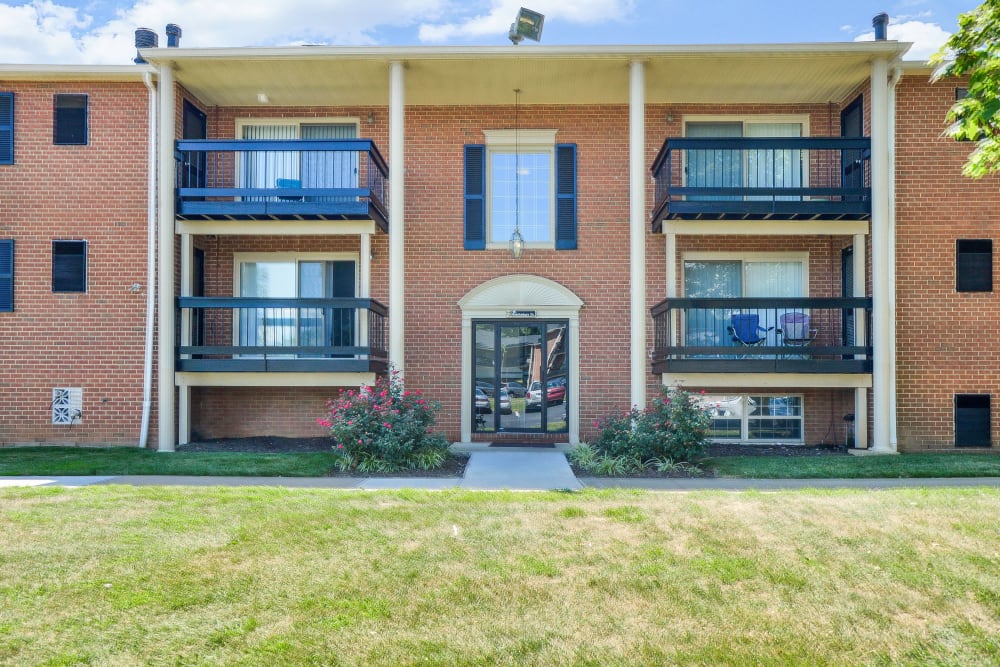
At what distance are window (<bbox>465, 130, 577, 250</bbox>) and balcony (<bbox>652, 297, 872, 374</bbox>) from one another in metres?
2.45

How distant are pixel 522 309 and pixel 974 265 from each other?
7512mm

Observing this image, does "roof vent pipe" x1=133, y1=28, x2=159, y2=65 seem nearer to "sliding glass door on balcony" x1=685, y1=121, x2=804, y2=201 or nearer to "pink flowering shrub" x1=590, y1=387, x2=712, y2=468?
"sliding glass door on balcony" x1=685, y1=121, x2=804, y2=201

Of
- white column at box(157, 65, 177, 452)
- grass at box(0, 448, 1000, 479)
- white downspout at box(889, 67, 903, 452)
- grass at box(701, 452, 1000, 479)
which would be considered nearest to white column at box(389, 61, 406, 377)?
grass at box(0, 448, 1000, 479)

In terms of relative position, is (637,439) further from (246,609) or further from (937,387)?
(246,609)

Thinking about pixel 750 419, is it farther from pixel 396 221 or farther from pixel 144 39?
pixel 144 39

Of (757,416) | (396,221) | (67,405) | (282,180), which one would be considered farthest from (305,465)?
(757,416)

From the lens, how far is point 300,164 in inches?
479

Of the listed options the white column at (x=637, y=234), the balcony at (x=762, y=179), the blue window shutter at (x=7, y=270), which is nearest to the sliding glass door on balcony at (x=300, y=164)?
the blue window shutter at (x=7, y=270)

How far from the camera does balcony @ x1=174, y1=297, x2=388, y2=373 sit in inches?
434

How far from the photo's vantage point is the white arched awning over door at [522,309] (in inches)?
480

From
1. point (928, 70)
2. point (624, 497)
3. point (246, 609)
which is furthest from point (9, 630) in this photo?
point (928, 70)

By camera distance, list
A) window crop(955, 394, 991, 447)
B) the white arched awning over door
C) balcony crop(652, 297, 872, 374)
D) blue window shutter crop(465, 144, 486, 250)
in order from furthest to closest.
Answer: blue window shutter crop(465, 144, 486, 250) → the white arched awning over door → window crop(955, 394, 991, 447) → balcony crop(652, 297, 872, 374)

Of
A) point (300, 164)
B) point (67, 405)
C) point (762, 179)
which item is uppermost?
point (300, 164)

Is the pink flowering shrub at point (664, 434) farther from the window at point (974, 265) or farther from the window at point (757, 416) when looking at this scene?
the window at point (974, 265)
